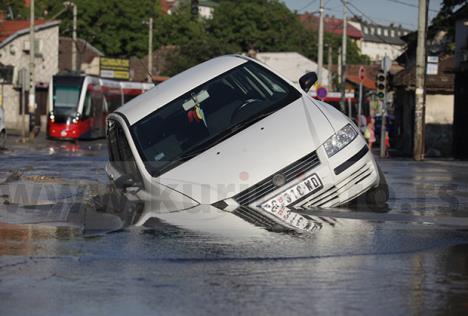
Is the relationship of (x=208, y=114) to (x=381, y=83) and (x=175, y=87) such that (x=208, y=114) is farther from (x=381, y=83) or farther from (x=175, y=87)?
(x=381, y=83)

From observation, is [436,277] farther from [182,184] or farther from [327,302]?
[182,184]

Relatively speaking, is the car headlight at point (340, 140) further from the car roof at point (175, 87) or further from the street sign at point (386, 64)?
→ the street sign at point (386, 64)

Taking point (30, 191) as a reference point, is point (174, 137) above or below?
above

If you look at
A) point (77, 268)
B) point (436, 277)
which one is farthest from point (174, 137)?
point (436, 277)

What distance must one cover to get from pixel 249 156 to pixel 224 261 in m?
2.93

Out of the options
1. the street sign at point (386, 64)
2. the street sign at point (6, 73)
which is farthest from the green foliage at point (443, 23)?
the street sign at point (6, 73)

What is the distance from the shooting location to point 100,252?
8812mm

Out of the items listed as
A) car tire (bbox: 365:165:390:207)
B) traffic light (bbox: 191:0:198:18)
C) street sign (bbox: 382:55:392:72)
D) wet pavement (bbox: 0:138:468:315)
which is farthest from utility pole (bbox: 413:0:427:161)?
car tire (bbox: 365:165:390:207)

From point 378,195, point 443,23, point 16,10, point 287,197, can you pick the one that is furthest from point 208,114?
point 16,10

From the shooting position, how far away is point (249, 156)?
11.2 meters

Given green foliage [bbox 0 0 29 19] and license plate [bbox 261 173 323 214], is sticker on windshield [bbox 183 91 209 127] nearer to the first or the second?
license plate [bbox 261 173 323 214]

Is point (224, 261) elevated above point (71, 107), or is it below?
above

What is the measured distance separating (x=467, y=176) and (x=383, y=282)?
1550cm

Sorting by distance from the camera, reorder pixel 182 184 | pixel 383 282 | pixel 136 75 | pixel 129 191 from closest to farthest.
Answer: pixel 383 282 → pixel 182 184 → pixel 129 191 → pixel 136 75
